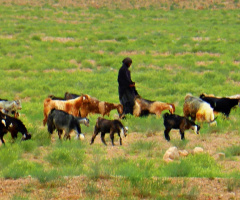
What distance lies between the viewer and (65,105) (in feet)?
49.9

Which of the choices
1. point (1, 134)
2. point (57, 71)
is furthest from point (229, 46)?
point (1, 134)

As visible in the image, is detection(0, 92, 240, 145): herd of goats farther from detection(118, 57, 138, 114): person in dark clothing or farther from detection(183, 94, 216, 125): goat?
detection(118, 57, 138, 114): person in dark clothing

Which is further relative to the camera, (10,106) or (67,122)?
(10,106)

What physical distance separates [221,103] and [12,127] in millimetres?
6515

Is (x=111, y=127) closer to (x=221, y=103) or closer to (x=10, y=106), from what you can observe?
(x=10, y=106)

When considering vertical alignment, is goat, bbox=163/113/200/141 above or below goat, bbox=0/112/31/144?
below

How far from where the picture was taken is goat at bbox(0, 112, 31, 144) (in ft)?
41.5

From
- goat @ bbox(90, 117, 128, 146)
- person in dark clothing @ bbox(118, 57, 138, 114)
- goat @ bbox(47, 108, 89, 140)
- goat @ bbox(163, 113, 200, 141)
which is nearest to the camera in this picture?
goat @ bbox(90, 117, 128, 146)

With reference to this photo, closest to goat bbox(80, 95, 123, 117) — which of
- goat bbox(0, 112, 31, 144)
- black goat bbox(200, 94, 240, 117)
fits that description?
black goat bbox(200, 94, 240, 117)

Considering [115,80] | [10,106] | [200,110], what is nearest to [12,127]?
[10,106]

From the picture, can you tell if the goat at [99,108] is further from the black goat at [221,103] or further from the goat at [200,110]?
the black goat at [221,103]

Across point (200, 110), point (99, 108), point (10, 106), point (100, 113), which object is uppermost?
point (10, 106)

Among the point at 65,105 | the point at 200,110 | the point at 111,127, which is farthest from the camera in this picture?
the point at 65,105

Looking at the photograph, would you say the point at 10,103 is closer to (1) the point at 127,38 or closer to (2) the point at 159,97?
(2) the point at 159,97
